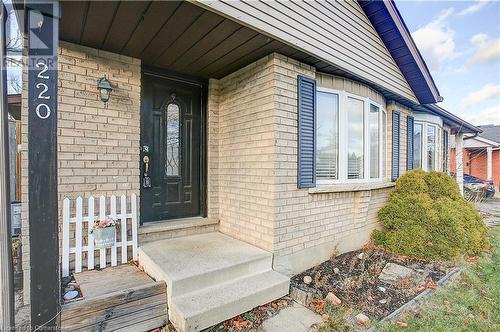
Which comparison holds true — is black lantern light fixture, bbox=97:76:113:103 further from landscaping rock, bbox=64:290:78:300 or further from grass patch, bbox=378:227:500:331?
grass patch, bbox=378:227:500:331

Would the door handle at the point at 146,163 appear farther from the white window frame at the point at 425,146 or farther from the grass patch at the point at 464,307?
the white window frame at the point at 425,146

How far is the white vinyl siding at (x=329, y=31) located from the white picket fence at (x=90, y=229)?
8.14ft

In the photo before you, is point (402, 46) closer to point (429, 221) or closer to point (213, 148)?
point (429, 221)

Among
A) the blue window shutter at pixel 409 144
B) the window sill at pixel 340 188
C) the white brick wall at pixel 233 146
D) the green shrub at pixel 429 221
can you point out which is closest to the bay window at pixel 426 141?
the blue window shutter at pixel 409 144

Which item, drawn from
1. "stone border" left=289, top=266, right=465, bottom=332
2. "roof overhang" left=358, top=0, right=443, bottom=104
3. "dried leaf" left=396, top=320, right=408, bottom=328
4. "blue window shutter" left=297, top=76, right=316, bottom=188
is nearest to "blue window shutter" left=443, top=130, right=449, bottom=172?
"roof overhang" left=358, top=0, right=443, bottom=104

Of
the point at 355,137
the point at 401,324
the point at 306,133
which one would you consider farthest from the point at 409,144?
the point at 401,324

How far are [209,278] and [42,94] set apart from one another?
219 centimetres

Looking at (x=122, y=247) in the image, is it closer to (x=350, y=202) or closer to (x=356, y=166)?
(x=350, y=202)

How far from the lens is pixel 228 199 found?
411cm

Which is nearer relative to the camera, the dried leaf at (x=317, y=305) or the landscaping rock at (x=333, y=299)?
the dried leaf at (x=317, y=305)

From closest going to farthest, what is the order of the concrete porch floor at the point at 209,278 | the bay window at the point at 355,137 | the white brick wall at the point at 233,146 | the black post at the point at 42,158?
the black post at the point at 42,158 → the concrete porch floor at the point at 209,278 → the white brick wall at the point at 233,146 → the bay window at the point at 355,137

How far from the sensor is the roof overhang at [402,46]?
14.3 ft

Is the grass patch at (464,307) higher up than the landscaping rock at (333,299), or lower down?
lower down

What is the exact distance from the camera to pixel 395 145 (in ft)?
19.1
